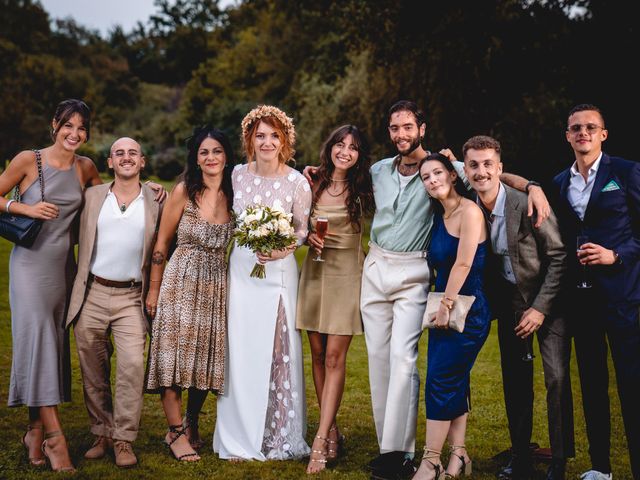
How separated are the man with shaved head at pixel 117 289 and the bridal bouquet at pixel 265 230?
0.84 m

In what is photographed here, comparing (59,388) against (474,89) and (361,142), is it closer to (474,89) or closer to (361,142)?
(361,142)

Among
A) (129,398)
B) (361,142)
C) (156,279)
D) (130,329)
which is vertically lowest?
(129,398)

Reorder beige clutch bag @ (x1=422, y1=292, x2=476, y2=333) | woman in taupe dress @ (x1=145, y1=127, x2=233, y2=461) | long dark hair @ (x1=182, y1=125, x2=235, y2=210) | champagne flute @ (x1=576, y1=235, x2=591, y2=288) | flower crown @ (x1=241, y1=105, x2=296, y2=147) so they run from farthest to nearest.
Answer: flower crown @ (x1=241, y1=105, x2=296, y2=147) → long dark hair @ (x1=182, y1=125, x2=235, y2=210) → woman in taupe dress @ (x1=145, y1=127, x2=233, y2=461) → beige clutch bag @ (x1=422, y1=292, x2=476, y2=333) → champagne flute @ (x1=576, y1=235, x2=591, y2=288)

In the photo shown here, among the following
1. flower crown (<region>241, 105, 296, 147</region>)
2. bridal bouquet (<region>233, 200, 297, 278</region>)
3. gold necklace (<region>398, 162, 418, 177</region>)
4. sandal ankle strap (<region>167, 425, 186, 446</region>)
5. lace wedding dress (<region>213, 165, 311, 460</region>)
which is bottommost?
sandal ankle strap (<region>167, 425, 186, 446</region>)

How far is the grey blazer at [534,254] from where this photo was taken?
Answer: 4.99m

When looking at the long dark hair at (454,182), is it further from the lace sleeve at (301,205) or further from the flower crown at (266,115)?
the flower crown at (266,115)

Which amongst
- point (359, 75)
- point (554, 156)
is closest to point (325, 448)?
point (554, 156)

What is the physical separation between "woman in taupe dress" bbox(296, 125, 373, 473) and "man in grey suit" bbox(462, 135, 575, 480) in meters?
0.98

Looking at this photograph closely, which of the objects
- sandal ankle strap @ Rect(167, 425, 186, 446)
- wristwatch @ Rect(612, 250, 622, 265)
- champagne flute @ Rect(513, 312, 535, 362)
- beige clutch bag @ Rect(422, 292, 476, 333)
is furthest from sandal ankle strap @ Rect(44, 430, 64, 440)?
wristwatch @ Rect(612, 250, 622, 265)

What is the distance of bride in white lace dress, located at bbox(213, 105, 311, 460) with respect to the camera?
5727mm

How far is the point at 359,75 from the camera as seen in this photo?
73.3ft

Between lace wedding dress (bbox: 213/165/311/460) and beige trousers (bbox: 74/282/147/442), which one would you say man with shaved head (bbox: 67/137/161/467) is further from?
lace wedding dress (bbox: 213/165/311/460)

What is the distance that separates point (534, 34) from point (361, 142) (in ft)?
36.2

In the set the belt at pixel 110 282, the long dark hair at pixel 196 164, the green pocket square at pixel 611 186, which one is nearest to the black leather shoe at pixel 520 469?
the green pocket square at pixel 611 186
